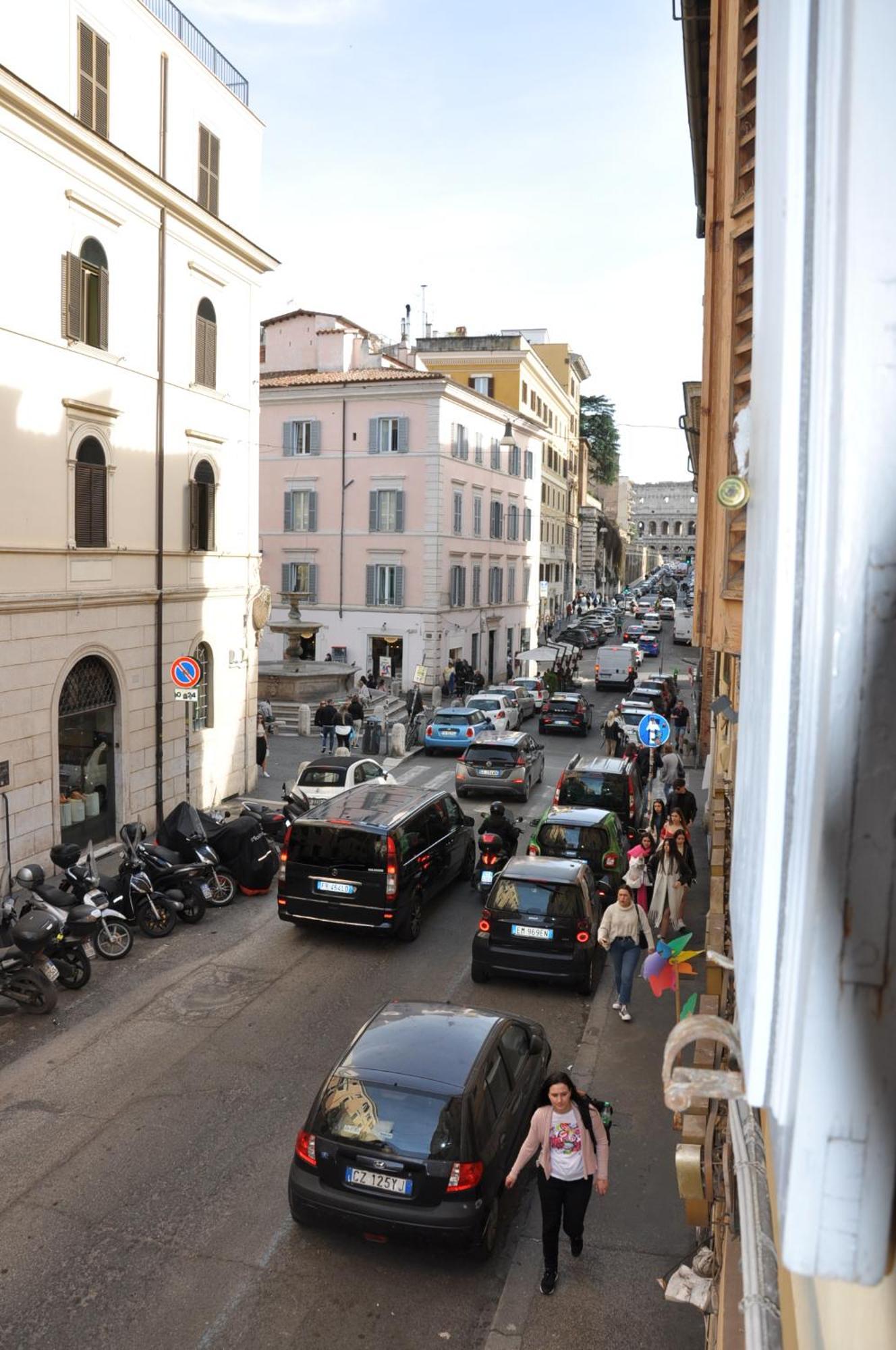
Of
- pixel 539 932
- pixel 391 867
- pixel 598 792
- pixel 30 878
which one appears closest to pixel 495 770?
pixel 598 792

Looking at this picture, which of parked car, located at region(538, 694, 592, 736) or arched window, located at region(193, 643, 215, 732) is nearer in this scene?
arched window, located at region(193, 643, 215, 732)

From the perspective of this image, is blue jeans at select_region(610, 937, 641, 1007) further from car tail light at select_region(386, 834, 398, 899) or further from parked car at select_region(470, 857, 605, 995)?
car tail light at select_region(386, 834, 398, 899)

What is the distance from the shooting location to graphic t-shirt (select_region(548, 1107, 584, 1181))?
678cm

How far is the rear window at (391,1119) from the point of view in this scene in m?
6.94

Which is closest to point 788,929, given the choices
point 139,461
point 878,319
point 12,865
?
point 878,319

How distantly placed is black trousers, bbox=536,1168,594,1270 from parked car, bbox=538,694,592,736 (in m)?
27.8

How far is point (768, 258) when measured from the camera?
53.8 inches

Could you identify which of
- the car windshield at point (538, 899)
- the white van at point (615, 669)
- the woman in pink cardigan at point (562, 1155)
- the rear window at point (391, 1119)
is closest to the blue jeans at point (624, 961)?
the car windshield at point (538, 899)

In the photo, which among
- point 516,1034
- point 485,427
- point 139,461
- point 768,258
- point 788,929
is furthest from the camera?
point 485,427

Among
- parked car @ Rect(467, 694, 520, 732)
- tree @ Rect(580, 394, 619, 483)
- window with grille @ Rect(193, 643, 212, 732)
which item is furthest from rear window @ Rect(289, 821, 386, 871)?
tree @ Rect(580, 394, 619, 483)

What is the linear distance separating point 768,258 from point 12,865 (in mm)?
15894

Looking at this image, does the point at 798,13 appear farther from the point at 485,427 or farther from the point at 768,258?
the point at 485,427

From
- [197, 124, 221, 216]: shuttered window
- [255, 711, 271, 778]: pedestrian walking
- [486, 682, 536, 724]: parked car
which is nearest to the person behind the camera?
[197, 124, 221, 216]: shuttered window

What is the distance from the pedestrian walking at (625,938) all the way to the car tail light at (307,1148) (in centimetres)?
477
